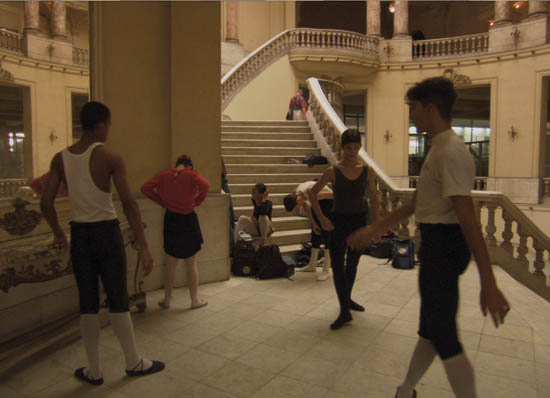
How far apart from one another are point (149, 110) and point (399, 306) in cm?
343

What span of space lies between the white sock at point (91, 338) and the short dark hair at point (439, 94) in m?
2.33

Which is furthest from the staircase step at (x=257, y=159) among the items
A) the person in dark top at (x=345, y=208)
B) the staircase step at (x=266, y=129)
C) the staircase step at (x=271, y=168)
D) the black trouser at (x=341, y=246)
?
the black trouser at (x=341, y=246)

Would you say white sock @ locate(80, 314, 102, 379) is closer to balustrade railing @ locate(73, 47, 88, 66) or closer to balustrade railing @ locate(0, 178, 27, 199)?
balustrade railing @ locate(0, 178, 27, 199)

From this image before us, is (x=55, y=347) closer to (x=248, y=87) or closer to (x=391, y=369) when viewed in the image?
(x=391, y=369)

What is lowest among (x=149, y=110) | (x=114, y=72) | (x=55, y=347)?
(x=55, y=347)

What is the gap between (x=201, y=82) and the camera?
5.16 m

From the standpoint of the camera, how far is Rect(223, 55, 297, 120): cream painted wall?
14508mm

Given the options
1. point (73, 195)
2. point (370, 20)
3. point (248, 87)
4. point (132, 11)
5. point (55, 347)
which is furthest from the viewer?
point (370, 20)

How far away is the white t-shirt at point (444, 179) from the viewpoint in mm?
1932

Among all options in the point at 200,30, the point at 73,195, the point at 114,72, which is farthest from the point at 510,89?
the point at 73,195

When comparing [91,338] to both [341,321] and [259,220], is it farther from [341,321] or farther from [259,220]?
[259,220]

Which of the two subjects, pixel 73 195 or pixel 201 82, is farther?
pixel 201 82

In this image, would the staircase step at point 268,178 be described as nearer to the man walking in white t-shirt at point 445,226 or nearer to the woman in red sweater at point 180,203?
the woman in red sweater at point 180,203

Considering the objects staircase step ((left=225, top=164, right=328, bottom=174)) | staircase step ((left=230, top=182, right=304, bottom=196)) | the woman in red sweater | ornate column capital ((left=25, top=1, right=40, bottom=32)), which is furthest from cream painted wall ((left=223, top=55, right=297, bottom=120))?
the woman in red sweater
